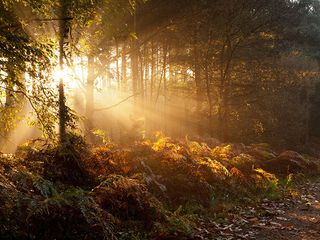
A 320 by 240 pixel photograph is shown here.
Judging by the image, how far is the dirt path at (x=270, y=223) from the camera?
670cm

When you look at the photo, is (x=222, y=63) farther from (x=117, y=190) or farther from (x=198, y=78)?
(x=117, y=190)

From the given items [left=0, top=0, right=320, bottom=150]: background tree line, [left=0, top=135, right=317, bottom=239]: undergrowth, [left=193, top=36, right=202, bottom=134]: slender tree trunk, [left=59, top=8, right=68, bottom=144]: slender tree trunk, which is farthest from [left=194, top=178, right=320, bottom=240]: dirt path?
[left=193, top=36, right=202, bottom=134]: slender tree trunk

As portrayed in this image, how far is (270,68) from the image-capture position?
79.6ft

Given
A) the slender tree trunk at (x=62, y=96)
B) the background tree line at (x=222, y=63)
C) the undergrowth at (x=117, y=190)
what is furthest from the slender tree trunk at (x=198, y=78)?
the slender tree trunk at (x=62, y=96)

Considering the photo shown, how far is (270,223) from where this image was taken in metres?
7.48

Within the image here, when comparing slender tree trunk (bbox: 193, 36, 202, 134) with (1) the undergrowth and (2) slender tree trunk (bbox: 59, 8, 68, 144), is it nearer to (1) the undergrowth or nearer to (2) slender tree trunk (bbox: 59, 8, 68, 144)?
(1) the undergrowth

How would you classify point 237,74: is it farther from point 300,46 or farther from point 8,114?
point 8,114

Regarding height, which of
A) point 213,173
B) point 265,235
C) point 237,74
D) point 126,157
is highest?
point 237,74

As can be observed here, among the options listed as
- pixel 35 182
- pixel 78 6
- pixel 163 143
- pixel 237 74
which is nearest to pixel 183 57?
pixel 237 74

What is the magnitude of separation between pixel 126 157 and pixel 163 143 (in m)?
2.29

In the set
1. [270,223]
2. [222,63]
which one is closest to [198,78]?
[222,63]

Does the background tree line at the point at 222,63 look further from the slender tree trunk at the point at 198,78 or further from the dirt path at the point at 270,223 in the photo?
the dirt path at the point at 270,223

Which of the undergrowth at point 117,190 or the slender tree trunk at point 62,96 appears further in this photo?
the slender tree trunk at point 62,96

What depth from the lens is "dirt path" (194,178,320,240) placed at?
6.70 metres
